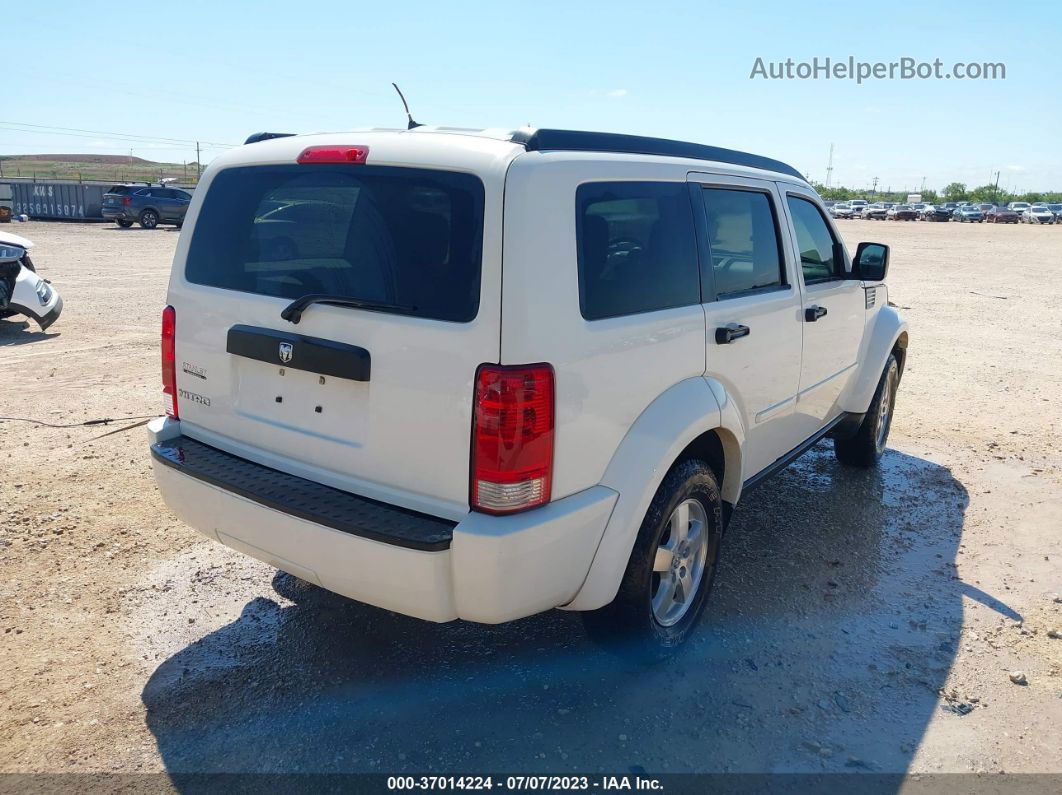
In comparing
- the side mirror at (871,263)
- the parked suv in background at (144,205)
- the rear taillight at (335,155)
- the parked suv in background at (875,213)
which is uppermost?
the parked suv in background at (875,213)

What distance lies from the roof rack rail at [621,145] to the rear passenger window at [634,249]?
5.8 inches

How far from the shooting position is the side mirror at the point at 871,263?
4.97 meters

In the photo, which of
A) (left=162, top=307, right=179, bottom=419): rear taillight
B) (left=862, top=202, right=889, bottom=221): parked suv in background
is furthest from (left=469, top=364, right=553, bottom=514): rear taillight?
(left=862, top=202, right=889, bottom=221): parked suv in background

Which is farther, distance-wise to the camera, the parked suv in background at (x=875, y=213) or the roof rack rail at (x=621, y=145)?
the parked suv in background at (x=875, y=213)

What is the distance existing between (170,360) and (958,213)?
250 feet

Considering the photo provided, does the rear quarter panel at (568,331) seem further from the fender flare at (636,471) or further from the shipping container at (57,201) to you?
the shipping container at (57,201)

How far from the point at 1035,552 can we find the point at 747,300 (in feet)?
8.07

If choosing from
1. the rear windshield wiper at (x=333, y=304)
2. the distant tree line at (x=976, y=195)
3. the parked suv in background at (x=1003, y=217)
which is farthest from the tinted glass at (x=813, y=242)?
the distant tree line at (x=976, y=195)

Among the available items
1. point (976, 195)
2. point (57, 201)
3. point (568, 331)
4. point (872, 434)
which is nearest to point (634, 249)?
point (568, 331)

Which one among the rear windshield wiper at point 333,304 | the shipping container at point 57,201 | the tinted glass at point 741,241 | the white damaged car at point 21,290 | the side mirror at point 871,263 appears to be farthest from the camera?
the shipping container at point 57,201

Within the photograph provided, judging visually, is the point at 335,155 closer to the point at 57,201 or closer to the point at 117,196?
the point at 117,196

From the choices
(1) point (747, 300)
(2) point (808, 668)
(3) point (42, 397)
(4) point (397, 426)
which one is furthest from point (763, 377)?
(3) point (42, 397)

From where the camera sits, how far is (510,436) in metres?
2.49

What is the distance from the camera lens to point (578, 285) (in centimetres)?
268
